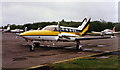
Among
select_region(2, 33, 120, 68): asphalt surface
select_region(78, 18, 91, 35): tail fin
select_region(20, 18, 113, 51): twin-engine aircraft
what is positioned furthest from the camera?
select_region(78, 18, 91, 35): tail fin

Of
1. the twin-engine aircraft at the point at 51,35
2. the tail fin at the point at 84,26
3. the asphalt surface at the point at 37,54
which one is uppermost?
the tail fin at the point at 84,26

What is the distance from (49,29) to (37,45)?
4362mm

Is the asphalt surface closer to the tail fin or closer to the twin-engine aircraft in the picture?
the twin-engine aircraft

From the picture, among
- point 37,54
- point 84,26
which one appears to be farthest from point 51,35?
point 84,26

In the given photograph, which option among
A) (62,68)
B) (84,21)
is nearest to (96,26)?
(84,21)

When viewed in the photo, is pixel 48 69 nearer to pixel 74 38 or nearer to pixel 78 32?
pixel 74 38

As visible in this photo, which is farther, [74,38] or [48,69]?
[74,38]

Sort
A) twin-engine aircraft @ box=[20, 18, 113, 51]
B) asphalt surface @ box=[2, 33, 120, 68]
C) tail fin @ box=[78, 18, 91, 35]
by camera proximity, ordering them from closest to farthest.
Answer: asphalt surface @ box=[2, 33, 120, 68] < twin-engine aircraft @ box=[20, 18, 113, 51] < tail fin @ box=[78, 18, 91, 35]

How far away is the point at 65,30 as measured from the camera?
19219mm

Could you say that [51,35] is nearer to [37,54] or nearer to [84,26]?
[37,54]

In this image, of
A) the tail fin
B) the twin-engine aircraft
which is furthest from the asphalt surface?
the tail fin

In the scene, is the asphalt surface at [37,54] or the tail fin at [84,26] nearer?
the asphalt surface at [37,54]

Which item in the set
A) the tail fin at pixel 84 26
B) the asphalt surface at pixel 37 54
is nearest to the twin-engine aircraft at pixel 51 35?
the asphalt surface at pixel 37 54

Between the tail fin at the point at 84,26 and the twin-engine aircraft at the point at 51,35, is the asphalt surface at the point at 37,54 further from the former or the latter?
the tail fin at the point at 84,26
